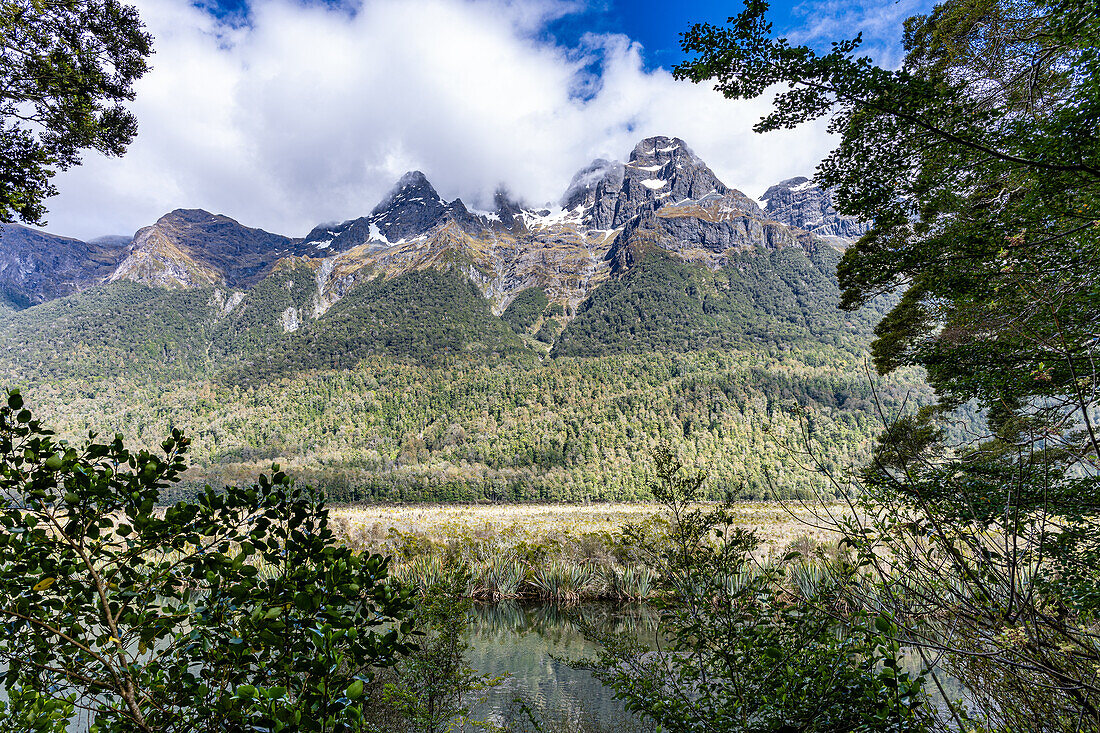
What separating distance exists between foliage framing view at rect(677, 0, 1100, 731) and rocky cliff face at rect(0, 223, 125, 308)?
229 metres

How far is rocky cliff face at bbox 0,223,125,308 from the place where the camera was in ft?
522

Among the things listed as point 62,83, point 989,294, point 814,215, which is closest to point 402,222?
point 814,215

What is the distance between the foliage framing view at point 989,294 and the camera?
77.9 inches

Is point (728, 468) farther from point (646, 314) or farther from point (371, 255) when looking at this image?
point (371, 255)

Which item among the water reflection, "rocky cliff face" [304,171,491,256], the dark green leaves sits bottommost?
the water reflection

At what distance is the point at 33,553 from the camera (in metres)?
1.38

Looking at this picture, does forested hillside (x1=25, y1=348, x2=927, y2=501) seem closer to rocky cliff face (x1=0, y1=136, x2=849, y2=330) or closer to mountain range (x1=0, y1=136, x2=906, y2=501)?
mountain range (x1=0, y1=136, x2=906, y2=501)

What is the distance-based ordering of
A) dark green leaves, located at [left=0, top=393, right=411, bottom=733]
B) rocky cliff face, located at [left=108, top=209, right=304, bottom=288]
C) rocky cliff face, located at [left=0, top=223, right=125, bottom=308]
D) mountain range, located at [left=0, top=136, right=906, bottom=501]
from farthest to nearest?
rocky cliff face, located at [left=0, top=223, right=125, bottom=308], rocky cliff face, located at [left=108, top=209, right=304, bottom=288], mountain range, located at [left=0, top=136, right=906, bottom=501], dark green leaves, located at [left=0, top=393, right=411, bottom=733]

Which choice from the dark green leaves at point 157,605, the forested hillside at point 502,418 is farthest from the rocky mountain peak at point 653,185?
the dark green leaves at point 157,605

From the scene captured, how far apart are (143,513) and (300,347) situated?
124369 mm

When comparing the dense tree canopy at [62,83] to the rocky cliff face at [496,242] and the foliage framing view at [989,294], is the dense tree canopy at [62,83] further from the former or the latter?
the rocky cliff face at [496,242]

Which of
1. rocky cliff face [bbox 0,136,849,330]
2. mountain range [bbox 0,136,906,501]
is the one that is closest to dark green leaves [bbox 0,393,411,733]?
mountain range [bbox 0,136,906,501]

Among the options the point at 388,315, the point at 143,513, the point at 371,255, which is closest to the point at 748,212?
the point at 388,315

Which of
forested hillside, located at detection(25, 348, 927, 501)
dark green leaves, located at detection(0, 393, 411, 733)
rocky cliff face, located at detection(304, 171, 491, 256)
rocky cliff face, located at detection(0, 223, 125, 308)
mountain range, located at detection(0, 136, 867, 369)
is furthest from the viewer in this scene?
rocky cliff face, located at detection(304, 171, 491, 256)
